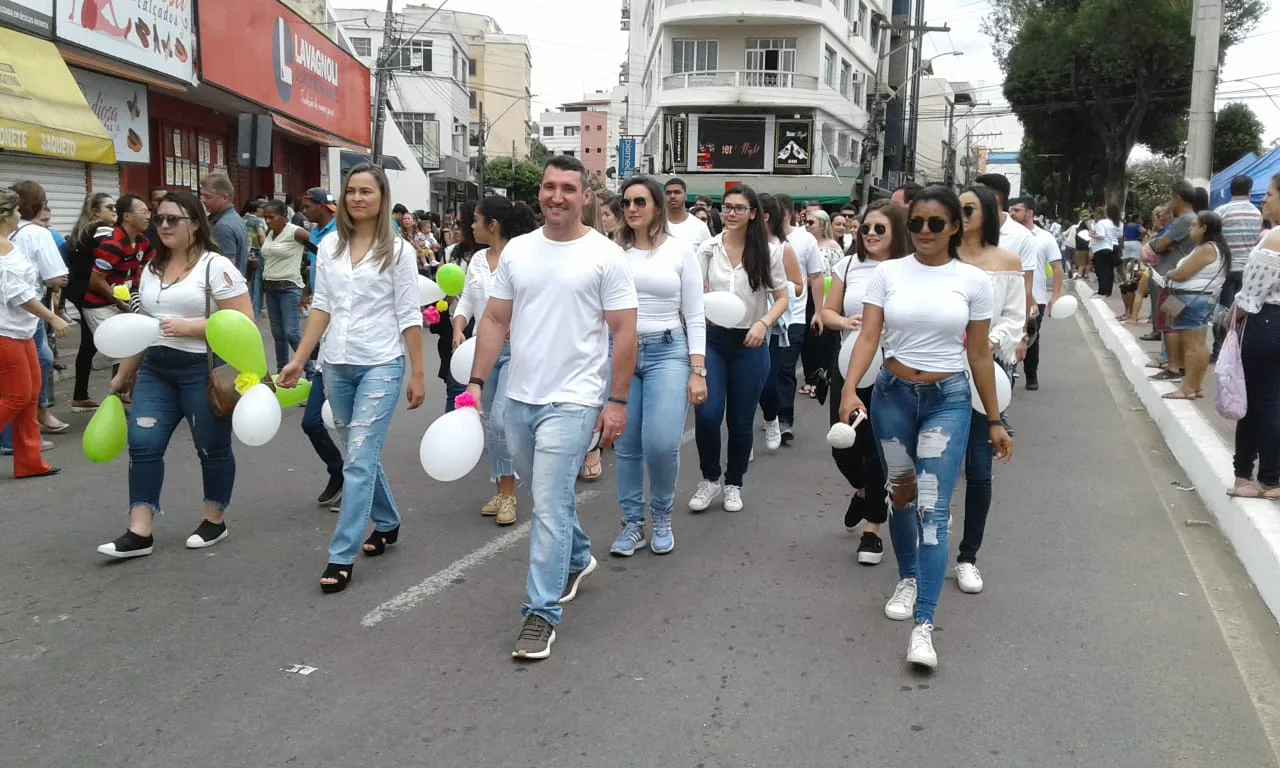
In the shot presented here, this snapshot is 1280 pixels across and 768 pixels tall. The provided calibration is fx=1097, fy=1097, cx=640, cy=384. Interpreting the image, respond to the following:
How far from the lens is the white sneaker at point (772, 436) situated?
8.11 m

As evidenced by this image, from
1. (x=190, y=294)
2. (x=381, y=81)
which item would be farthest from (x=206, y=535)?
(x=381, y=81)

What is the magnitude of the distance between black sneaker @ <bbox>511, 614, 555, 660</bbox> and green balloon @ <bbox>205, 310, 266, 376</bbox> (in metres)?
1.89

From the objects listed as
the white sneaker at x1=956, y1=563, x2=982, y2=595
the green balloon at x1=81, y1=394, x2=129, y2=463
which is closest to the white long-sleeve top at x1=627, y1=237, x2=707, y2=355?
the white sneaker at x1=956, y1=563, x2=982, y2=595

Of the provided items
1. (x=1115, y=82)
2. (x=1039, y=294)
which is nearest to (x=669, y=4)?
(x=1115, y=82)

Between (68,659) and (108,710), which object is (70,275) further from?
(108,710)

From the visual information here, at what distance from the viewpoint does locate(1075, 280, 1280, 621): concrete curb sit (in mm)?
5117

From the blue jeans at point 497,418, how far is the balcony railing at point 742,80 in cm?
4075

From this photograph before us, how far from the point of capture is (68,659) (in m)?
4.08

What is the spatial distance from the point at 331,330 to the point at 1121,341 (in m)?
11.9

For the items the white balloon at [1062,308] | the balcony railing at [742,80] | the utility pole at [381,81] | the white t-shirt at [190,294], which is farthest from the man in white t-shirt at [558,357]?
the balcony railing at [742,80]

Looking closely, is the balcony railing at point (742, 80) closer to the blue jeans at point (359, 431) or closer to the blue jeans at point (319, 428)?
the blue jeans at point (319, 428)

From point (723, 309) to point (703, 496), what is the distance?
1.11m

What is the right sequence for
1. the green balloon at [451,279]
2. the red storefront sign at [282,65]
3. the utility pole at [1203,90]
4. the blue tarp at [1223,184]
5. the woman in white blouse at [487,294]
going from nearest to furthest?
the woman in white blouse at [487,294] < the green balloon at [451,279] < the utility pole at [1203,90] < the blue tarp at [1223,184] < the red storefront sign at [282,65]

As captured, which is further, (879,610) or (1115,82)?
(1115,82)
